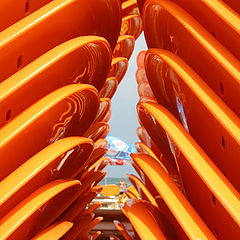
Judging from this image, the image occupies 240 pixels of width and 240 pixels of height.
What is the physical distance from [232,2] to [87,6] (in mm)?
203

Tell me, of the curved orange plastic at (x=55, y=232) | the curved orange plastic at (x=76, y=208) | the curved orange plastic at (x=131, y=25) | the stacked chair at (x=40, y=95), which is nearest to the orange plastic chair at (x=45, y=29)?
the stacked chair at (x=40, y=95)

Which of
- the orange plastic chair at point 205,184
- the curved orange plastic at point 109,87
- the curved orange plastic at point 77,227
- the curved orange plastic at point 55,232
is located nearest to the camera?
the orange plastic chair at point 205,184

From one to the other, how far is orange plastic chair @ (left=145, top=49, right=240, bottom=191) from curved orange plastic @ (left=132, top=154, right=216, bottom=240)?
8 centimetres

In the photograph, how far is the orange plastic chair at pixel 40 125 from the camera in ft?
1.40

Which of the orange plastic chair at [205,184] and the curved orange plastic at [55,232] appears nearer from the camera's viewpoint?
the orange plastic chair at [205,184]

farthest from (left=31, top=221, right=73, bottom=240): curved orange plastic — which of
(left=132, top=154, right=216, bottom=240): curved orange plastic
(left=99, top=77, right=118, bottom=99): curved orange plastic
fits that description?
(left=99, top=77, right=118, bottom=99): curved orange plastic

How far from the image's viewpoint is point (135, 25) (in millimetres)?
1159

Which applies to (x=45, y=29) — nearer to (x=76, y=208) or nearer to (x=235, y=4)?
(x=235, y=4)

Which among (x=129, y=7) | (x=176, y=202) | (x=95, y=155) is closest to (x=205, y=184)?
(x=176, y=202)

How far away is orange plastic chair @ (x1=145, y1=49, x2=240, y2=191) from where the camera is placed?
401mm

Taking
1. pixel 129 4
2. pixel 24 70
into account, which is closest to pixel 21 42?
pixel 24 70

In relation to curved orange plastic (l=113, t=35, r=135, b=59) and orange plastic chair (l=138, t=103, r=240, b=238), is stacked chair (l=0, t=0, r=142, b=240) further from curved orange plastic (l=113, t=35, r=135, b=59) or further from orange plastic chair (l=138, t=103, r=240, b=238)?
curved orange plastic (l=113, t=35, r=135, b=59)

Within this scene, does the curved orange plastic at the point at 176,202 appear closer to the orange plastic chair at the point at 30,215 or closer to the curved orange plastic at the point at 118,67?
the orange plastic chair at the point at 30,215

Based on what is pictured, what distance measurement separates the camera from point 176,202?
0.42 meters
